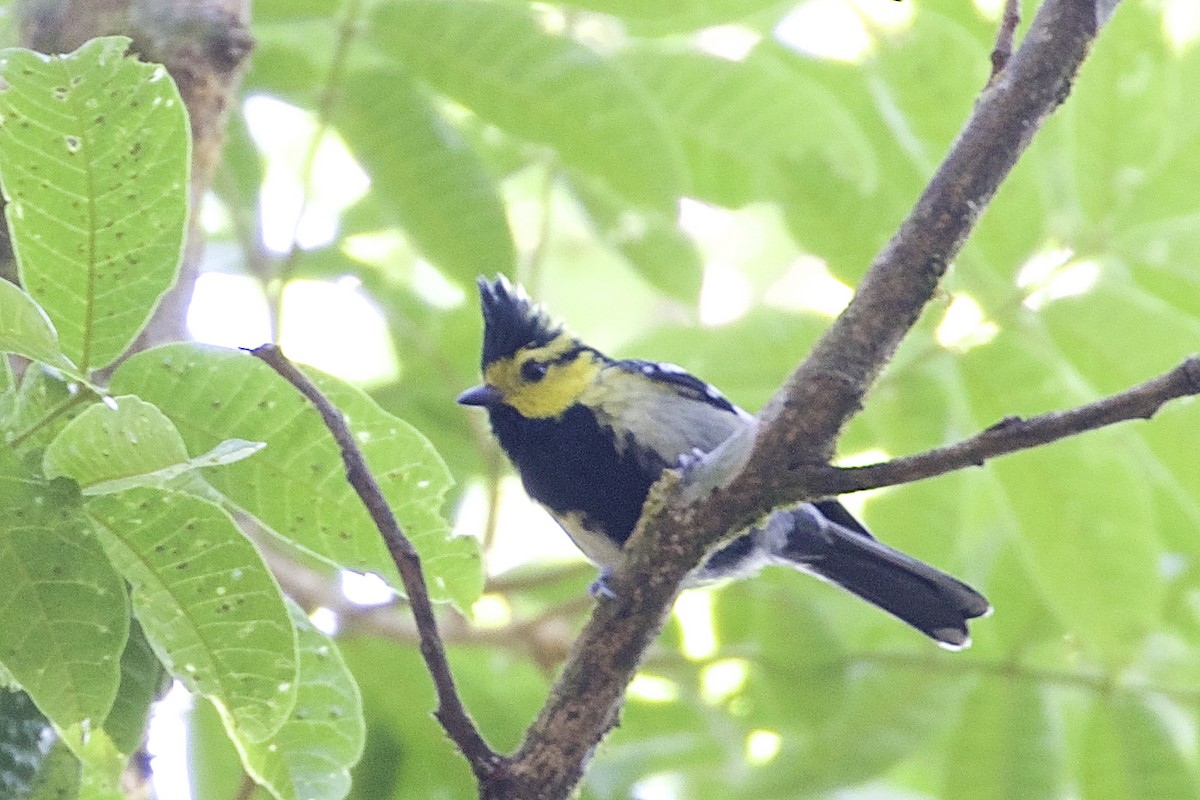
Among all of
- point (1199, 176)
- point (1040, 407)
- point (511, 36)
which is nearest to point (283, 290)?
point (511, 36)

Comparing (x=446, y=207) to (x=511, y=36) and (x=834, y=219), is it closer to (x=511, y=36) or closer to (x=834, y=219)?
(x=511, y=36)

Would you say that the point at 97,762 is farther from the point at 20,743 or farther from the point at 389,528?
the point at 389,528

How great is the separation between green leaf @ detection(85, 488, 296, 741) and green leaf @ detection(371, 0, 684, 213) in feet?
5.05

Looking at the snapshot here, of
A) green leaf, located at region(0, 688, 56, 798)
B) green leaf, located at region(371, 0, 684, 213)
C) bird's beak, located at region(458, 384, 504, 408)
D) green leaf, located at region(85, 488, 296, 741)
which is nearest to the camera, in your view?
green leaf, located at region(85, 488, 296, 741)

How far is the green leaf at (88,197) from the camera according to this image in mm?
1521

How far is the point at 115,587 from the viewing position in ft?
4.98

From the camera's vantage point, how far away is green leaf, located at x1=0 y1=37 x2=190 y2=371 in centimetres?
152

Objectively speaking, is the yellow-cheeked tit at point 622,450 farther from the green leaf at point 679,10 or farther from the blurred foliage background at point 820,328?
the green leaf at point 679,10

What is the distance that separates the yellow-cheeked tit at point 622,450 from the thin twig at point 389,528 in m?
1.49

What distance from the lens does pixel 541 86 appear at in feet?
9.41

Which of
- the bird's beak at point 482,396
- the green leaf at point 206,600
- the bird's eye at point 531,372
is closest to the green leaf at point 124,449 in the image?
the green leaf at point 206,600

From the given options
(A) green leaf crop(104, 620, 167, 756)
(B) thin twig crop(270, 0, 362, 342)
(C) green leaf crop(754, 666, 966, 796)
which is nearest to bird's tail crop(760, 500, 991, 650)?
(C) green leaf crop(754, 666, 966, 796)

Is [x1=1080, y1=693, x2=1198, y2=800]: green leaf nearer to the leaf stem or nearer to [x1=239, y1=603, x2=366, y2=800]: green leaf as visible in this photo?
[x1=239, y1=603, x2=366, y2=800]: green leaf

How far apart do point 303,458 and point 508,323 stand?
1.76 metres
